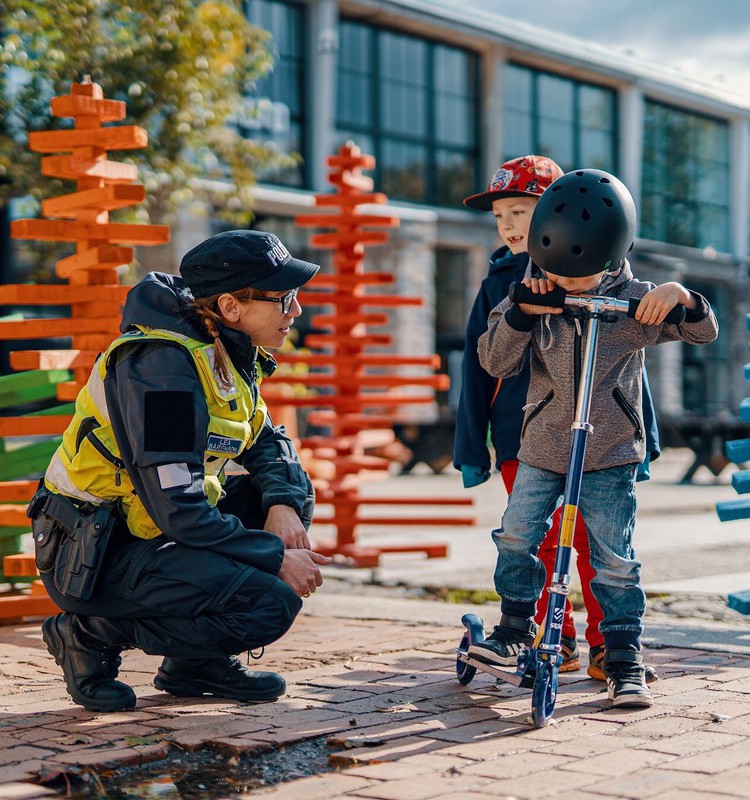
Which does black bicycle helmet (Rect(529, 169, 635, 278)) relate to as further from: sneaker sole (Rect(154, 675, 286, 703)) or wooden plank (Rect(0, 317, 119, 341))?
wooden plank (Rect(0, 317, 119, 341))

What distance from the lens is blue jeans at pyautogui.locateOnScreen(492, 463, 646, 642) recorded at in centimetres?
422

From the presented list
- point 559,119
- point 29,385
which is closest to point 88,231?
point 29,385

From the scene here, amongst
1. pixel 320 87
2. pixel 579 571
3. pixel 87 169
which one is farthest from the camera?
pixel 320 87

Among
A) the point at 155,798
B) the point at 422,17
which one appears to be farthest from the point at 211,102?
the point at 422,17

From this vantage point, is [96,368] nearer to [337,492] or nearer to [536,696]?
[536,696]

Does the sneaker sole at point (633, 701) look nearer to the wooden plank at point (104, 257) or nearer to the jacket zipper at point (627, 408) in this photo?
the jacket zipper at point (627, 408)

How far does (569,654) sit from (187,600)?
1507mm

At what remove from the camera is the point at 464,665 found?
14.4 ft

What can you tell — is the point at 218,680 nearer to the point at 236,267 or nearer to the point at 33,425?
the point at 236,267

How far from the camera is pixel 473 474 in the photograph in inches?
187

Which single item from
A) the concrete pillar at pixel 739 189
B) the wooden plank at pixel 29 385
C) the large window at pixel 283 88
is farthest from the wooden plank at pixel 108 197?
the concrete pillar at pixel 739 189

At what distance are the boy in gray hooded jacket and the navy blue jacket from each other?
354mm

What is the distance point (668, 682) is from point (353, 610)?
2036mm

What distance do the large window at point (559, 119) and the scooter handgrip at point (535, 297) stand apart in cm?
2589
